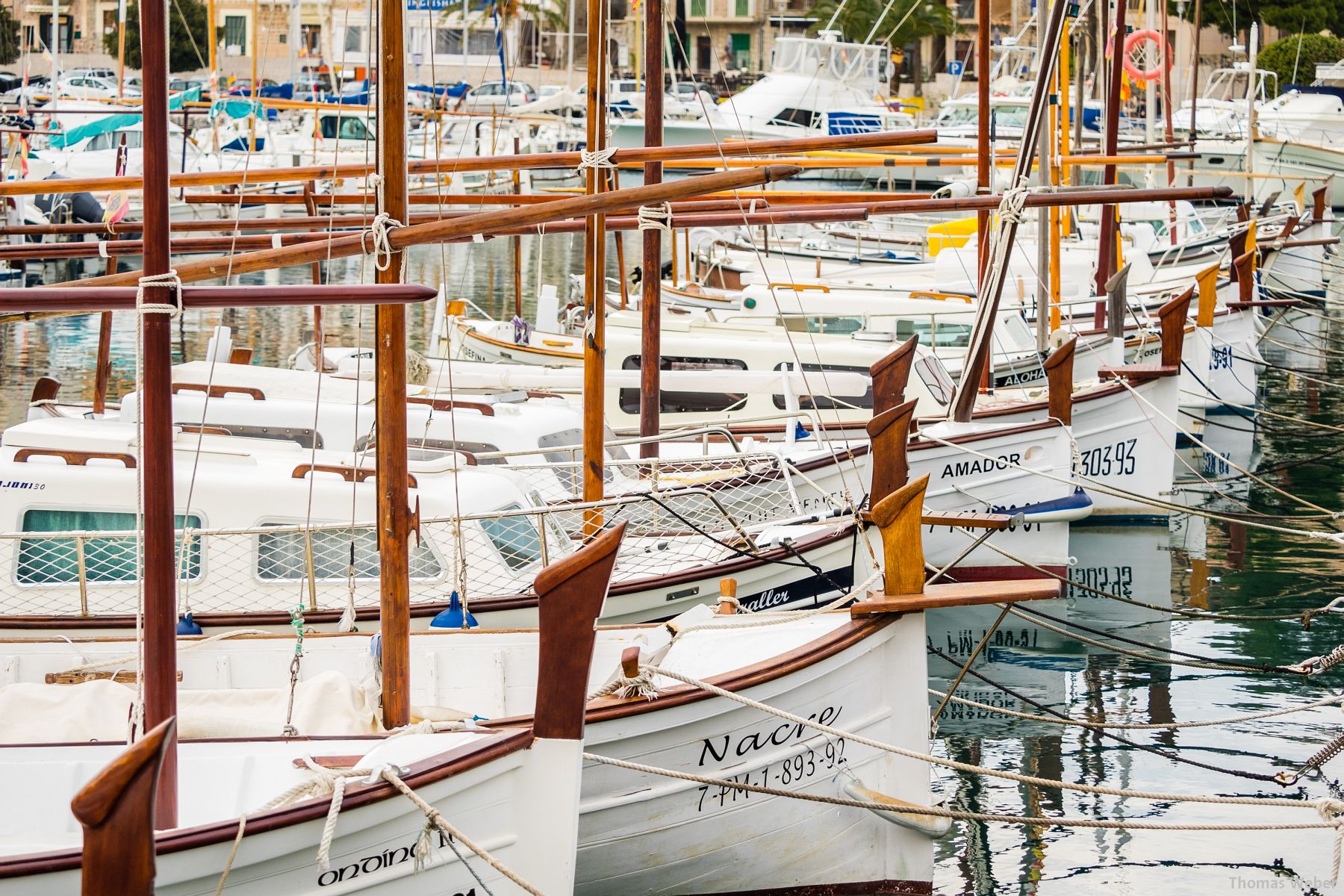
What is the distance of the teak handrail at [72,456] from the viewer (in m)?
11.1

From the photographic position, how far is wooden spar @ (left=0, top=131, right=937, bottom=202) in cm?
1200

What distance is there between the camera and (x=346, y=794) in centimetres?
591

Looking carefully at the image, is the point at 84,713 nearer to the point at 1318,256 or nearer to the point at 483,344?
the point at 483,344

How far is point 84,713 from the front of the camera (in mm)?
7434

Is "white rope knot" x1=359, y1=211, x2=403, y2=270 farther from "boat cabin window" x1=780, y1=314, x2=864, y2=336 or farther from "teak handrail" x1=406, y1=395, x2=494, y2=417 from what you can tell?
"boat cabin window" x1=780, y1=314, x2=864, y2=336

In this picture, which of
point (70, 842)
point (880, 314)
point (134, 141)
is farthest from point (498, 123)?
point (70, 842)

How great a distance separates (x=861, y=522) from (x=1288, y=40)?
57957 millimetres

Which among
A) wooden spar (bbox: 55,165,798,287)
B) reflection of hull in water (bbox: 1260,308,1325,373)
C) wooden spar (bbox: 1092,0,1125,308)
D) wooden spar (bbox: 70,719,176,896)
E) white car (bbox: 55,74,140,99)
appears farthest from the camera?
white car (bbox: 55,74,140,99)

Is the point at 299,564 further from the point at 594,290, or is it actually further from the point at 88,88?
the point at 88,88

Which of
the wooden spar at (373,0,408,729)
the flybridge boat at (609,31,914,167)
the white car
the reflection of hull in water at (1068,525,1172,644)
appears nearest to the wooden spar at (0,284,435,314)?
the wooden spar at (373,0,408,729)

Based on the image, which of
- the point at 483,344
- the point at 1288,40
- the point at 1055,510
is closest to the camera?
the point at 1055,510

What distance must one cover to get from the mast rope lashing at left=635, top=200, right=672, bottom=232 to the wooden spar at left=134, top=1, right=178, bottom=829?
21.1ft

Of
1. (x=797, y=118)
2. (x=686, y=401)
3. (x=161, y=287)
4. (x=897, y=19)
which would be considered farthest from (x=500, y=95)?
(x=161, y=287)

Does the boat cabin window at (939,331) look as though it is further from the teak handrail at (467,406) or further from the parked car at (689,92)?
the parked car at (689,92)
